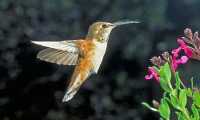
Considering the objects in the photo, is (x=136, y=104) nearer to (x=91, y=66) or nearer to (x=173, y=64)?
(x=91, y=66)

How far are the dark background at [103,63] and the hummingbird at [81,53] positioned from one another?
2.35 meters

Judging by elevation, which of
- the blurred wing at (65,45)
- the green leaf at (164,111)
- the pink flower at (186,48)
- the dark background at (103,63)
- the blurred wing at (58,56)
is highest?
the pink flower at (186,48)

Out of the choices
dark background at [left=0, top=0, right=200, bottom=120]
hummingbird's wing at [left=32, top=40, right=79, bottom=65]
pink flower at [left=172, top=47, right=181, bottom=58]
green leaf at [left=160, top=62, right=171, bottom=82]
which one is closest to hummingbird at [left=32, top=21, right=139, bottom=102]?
hummingbird's wing at [left=32, top=40, right=79, bottom=65]

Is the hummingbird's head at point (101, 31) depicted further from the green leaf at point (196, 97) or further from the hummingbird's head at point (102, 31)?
the green leaf at point (196, 97)

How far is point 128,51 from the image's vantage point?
19.0 ft

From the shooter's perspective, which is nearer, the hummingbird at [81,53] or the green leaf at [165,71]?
the green leaf at [165,71]

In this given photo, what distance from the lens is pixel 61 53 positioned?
3.36 meters

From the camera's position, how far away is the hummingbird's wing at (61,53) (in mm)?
3138

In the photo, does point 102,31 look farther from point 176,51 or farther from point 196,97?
point 196,97

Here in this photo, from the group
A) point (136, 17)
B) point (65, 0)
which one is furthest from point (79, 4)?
point (136, 17)

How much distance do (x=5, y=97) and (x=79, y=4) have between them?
1.03 metres

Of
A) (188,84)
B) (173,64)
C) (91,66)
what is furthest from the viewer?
(188,84)

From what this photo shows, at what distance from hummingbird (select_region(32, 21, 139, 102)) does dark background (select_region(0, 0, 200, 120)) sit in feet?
7.70

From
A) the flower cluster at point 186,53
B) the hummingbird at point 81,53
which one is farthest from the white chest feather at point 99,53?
the flower cluster at point 186,53
